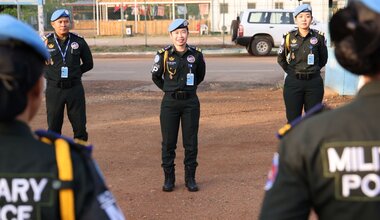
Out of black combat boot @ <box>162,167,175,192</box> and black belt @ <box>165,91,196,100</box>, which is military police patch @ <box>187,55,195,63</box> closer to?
black belt @ <box>165,91,196,100</box>

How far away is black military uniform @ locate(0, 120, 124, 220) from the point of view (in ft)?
6.03

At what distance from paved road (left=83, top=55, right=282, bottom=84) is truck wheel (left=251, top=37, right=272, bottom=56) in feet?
1.94

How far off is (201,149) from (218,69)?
11598 millimetres

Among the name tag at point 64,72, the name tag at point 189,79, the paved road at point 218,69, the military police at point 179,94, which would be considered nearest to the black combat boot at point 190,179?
the military police at point 179,94

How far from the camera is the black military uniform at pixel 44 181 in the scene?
184 centimetres

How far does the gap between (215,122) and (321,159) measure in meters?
8.94

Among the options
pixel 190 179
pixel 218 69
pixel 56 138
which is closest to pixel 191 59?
pixel 190 179

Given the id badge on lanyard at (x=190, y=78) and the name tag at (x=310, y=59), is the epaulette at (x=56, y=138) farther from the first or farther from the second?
the name tag at (x=310, y=59)

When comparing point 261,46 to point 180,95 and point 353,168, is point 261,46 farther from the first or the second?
point 353,168

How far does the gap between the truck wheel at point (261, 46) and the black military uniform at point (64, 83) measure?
18290 mm

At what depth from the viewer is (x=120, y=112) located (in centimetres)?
1206

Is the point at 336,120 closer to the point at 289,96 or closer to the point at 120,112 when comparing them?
the point at 289,96

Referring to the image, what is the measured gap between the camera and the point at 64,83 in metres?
7.12

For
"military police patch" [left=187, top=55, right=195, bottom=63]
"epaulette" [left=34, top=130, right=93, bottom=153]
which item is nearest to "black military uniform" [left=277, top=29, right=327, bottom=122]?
"military police patch" [left=187, top=55, right=195, bottom=63]
